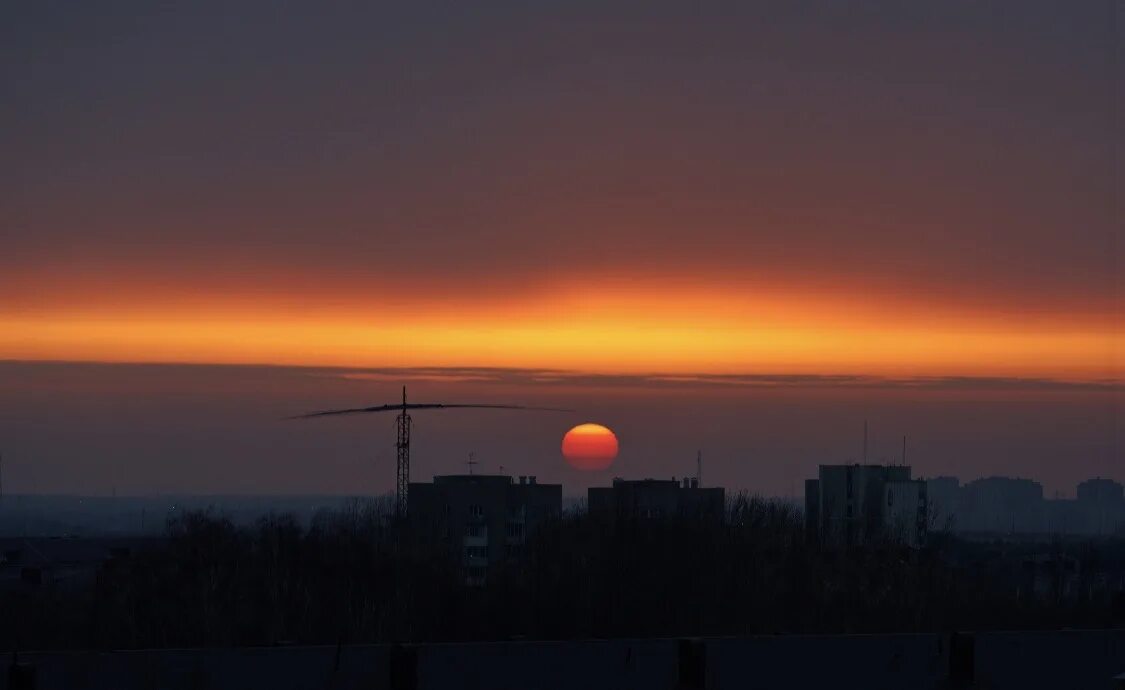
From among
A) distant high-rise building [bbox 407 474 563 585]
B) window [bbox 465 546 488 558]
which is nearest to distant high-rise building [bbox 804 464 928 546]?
distant high-rise building [bbox 407 474 563 585]

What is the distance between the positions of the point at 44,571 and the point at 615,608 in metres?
28.0

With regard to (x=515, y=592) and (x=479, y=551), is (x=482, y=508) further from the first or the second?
(x=515, y=592)

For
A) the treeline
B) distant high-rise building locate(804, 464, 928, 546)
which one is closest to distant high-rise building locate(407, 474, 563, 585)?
distant high-rise building locate(804, 464, 928, 546)

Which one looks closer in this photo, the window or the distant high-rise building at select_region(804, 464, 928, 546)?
the window

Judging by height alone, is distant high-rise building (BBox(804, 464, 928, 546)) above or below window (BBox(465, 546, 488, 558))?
above

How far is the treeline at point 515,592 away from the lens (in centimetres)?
4709

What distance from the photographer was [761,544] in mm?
62219

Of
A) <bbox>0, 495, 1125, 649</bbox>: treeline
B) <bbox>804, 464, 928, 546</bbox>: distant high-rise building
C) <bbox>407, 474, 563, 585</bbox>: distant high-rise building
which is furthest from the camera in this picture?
<bbox>804, 464, 928, 546</bbox>: distant high-rise building

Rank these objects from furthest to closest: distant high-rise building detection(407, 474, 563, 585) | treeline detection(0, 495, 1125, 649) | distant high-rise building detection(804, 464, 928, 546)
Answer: distant high-rise building detection(804, 464, 928, 546) → distant high-rise building detection(407, 474, 563, 585) → treeline detection(0, 495, 1125, 649)

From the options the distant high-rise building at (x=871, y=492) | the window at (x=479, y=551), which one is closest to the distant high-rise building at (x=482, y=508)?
the window at (x=479, y=551)

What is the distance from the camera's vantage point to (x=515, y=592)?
4988cm

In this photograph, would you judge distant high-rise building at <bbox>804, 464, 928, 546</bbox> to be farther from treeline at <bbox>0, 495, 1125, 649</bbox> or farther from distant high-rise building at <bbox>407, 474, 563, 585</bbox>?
treeline at <bbox>0, 495, 1125, 649</bbox>

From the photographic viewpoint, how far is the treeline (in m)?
47.1

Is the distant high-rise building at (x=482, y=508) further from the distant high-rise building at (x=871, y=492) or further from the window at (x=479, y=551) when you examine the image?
the distant high-rise building at (x=871, y=492)
